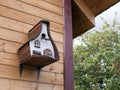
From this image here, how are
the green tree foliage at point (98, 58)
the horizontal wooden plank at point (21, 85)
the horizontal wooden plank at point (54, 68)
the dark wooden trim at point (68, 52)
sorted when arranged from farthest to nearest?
the green tree foliage at point (98, 58)
the dark wooden trim at point (68, 52)
the horizontal wooden plank at point (54, 68)
the horizontal wooden plank at point (21, 85)

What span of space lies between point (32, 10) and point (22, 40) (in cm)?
36

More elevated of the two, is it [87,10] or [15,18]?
[87,10]

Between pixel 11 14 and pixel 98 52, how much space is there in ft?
24.1

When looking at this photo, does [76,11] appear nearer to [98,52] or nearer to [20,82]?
[20,82]

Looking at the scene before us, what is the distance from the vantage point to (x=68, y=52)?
2.80 meters

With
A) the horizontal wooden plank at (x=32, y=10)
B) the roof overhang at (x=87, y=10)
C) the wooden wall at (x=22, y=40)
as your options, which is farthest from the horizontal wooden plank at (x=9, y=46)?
the roof overhang at (x=87, y=10)

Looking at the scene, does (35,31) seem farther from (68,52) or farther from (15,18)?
(68,52)

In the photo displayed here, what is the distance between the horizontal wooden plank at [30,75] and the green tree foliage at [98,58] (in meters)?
6.42

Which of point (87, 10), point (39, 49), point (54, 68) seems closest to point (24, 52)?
point (39, 49)

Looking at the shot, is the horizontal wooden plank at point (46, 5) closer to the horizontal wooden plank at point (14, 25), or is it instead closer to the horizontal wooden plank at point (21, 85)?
the horizontal wooden plank at point (14, 25)

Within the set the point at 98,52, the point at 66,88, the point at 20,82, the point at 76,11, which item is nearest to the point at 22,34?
the point at 20,82

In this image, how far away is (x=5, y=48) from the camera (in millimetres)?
2352

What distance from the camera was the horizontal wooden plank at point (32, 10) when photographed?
8.33 ft

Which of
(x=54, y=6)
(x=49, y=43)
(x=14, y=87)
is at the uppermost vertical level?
(x=54, y=6)
